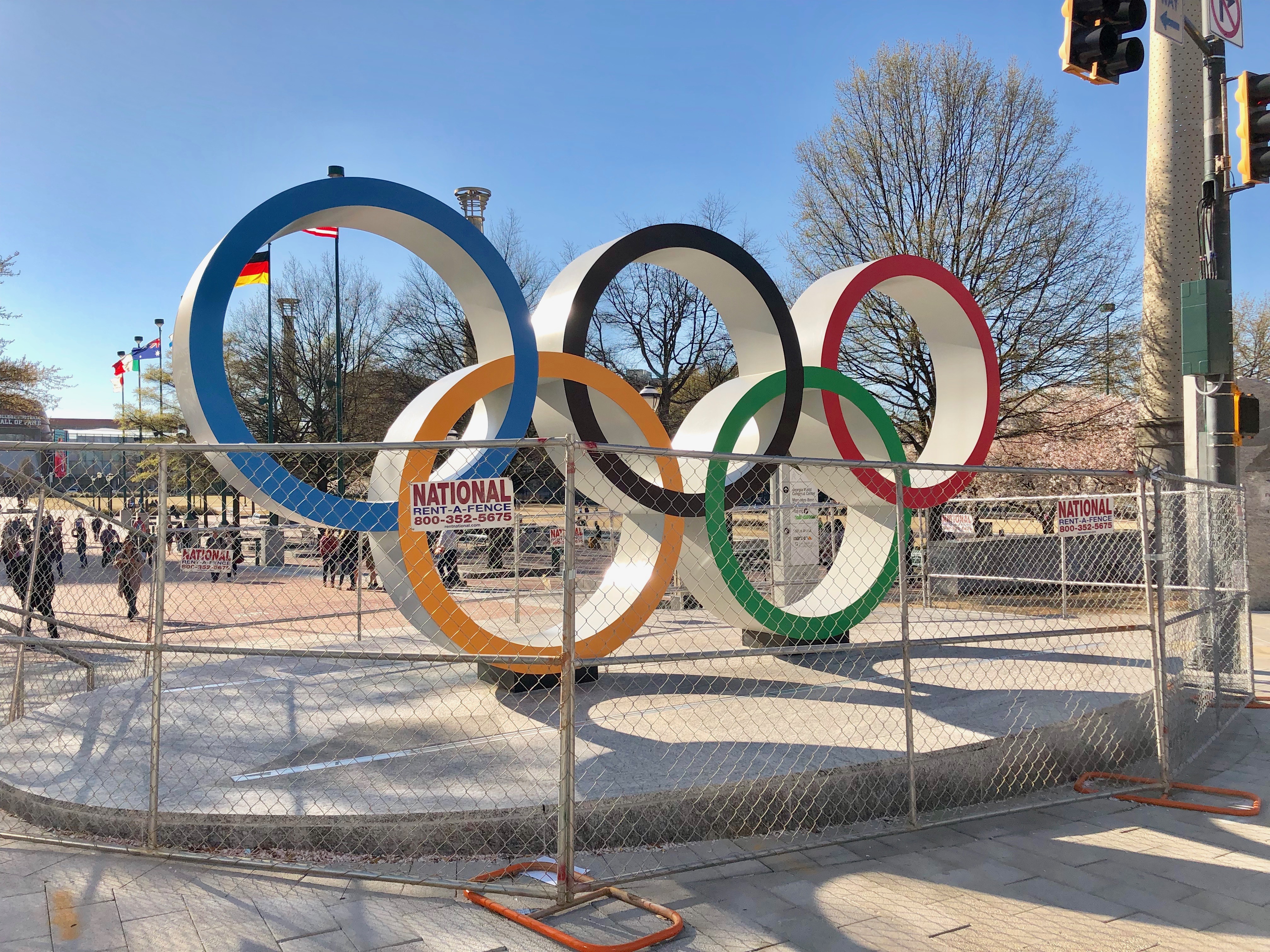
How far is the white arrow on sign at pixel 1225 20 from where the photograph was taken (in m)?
8.27

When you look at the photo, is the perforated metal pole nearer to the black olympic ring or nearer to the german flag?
the black olympic ring

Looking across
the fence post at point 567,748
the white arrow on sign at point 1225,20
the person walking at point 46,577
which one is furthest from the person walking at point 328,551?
the white arrow on sign at point 1225,20

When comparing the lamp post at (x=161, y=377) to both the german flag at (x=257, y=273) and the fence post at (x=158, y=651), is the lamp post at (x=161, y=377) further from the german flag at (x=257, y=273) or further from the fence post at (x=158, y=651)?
the fence post at (x=158, y=651)

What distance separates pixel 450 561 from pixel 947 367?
19.1 ft

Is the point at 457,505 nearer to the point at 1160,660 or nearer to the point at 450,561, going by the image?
the point at 450,561

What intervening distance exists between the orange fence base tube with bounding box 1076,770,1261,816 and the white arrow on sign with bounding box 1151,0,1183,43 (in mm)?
5825

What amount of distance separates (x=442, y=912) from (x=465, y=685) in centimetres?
398

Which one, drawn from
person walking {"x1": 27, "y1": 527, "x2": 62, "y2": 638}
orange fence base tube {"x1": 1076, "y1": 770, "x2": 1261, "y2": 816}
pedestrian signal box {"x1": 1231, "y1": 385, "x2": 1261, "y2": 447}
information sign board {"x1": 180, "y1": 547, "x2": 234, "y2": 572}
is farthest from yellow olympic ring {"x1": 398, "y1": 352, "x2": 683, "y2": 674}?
pedestrian signal box {"x1": 1231, "y1": 385, "x2": 1261, "y2": 447}

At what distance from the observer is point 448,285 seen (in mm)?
7590

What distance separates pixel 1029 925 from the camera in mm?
3990

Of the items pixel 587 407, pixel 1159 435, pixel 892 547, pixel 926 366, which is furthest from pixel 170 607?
pixel 1159 435

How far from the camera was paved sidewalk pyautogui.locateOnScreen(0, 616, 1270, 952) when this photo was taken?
3768mm

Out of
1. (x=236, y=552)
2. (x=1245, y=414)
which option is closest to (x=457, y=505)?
(x=236, y=552)

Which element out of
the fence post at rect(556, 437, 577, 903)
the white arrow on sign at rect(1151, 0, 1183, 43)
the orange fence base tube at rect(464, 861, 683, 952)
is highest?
the white arrow on sign at rect(1151, 0, 1183, 43)
